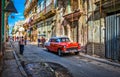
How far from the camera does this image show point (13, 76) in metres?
10.1

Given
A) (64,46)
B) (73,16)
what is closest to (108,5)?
(64,46)

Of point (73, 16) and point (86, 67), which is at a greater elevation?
point (73, 16)

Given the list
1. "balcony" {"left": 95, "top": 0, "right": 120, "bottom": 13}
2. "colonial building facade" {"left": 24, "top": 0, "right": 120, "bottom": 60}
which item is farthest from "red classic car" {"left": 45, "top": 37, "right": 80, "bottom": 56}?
"balcony" {"left": 95, "top": 0, "right": 120, "bottom": 13}

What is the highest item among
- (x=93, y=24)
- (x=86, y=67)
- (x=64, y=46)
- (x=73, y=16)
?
(x=73, y=16)

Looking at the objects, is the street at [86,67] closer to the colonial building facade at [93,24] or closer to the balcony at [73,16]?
the colonial building facade at [93,24]

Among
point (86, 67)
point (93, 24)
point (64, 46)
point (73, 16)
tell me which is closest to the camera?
point (86, 67)

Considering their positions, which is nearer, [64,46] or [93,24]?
[64,46]

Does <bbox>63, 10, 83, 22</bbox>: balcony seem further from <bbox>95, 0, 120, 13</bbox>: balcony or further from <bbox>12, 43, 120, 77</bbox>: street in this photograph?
<bbox>12, 43, 120, 77</bbox>: street

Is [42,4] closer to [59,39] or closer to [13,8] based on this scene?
[59,39]

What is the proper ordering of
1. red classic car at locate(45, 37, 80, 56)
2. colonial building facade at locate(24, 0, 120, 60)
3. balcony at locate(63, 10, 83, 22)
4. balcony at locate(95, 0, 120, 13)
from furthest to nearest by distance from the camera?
balcony at locate(63, 10, 83, 22), red classic car at locate(45, 37, 80, 56), colonial building facade at locate(24, 0, 120, 60), balcony at locate(95, 0, 120, 13)

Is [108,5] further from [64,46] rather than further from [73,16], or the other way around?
[73,16]

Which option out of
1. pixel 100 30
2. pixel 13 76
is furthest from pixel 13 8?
pixel 100 30

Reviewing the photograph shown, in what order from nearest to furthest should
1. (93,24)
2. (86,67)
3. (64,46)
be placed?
(86,67)
(64,46)
(93,24)

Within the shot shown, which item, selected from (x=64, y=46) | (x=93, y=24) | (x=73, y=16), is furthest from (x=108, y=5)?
(x=73, y=16)
